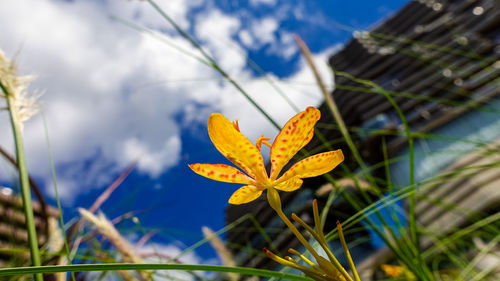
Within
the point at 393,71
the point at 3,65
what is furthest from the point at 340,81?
the point at 3,65

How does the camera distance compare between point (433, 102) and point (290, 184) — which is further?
point (433, 102)

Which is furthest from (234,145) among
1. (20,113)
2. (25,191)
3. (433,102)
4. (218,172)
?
(433,102)

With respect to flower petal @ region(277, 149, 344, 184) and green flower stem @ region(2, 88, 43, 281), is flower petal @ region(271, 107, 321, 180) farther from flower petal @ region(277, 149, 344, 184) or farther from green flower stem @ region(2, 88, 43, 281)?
green flower stem @ region(2, 88, 43, 281)

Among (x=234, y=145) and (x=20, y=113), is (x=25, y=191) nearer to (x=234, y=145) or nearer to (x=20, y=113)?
(x=20, y=113)

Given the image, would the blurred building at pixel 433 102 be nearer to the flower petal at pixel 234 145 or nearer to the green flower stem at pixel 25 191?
the green flower stem at pixel 25 191

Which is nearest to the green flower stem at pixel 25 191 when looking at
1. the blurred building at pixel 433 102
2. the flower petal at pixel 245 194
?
the flower petal at pixel 245 194

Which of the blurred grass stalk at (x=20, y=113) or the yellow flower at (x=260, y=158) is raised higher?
the blurred grass stalk at (x=20, y=113)

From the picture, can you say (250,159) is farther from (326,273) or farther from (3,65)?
(3,65)
